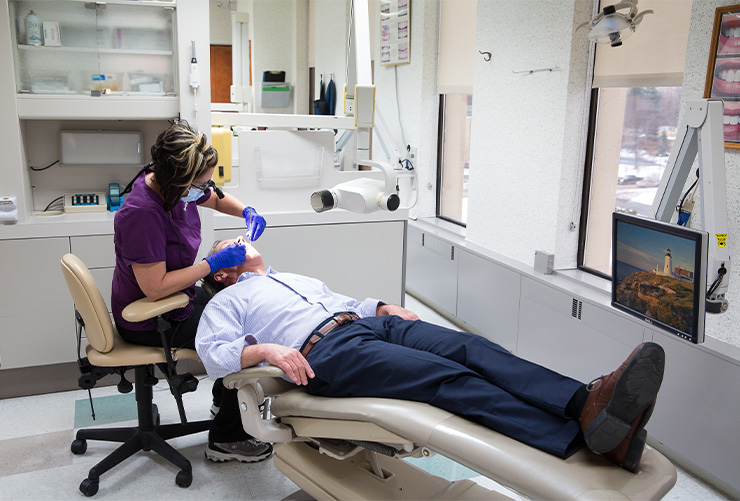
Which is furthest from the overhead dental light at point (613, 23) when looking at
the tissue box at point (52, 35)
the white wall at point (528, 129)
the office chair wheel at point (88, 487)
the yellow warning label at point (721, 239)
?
the office chair wheel at point (88, 487)

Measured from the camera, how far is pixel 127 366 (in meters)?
2.26

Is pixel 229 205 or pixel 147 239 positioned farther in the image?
pixel 229 205

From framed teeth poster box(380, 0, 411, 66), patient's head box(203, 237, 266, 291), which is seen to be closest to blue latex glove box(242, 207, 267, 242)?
patient's head box(203, 237, 266, 291)

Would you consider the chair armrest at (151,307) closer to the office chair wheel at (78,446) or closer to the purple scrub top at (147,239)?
the purple scrub top at (147,239)

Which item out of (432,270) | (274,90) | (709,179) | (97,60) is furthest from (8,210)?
(274,90)

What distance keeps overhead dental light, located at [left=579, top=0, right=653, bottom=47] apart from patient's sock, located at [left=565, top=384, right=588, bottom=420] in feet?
4.99

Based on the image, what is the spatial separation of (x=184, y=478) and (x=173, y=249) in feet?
2.74

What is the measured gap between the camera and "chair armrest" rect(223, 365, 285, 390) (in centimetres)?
181

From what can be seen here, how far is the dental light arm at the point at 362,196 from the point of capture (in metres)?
1.81

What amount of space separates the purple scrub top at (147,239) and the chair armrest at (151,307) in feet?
0.30

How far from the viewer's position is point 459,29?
4234 mm

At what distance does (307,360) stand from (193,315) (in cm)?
62

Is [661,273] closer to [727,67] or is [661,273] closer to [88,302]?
[727,67]

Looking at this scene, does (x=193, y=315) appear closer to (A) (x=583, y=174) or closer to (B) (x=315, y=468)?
(B) (x=315, y=468)
